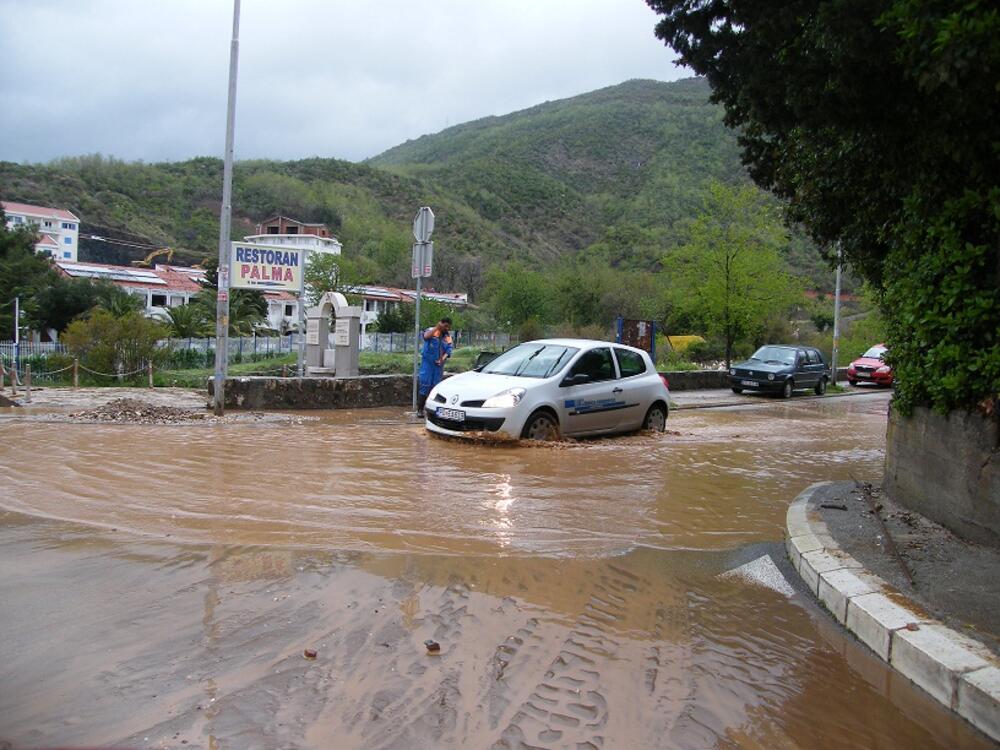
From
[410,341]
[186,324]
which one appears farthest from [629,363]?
[186,324]

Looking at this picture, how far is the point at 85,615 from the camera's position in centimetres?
389

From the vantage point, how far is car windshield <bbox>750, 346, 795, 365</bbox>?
22509 millimetres

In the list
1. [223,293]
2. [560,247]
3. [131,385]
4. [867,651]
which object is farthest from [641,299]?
[560,247]

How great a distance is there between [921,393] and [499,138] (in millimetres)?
114440

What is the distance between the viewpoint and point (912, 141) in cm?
592

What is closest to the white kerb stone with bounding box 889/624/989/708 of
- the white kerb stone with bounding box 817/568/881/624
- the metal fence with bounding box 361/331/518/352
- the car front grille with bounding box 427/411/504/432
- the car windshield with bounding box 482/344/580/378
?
the white kerb stone with bounding box 817/568/881/624

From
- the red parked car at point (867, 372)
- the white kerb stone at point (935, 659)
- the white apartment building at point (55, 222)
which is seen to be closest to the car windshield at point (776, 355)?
the red parked car at point (867, 372)

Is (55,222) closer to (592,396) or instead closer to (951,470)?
(592,396)

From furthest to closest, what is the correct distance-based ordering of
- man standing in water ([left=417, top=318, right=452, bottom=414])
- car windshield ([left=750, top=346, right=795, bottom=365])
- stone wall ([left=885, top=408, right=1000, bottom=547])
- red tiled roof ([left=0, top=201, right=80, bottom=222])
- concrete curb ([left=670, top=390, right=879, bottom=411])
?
red tiled roof ([left=0, top=201, right=80, bottom=222]) < car windshield ([left=750, top=346, right=795, bottom=365]) < concrete curb ([left=670, top=390, right=879, bottom=411]) < man standing in water ([left=417, top=318, right=452, bottom=414]) < stone wall ([left=885, top=408, right=1000, bottom=547])

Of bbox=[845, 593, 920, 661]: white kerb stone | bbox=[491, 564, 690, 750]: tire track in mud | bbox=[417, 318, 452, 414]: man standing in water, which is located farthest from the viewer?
bbox=[417, 318, 452, 414]: man standing in water

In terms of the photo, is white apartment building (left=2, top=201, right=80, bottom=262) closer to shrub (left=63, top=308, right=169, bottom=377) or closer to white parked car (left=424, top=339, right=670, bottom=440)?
shrub (left=63, top=308, right=169, bottom=377)

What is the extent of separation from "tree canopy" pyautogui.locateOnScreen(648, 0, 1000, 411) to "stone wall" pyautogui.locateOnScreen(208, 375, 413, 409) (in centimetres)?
912

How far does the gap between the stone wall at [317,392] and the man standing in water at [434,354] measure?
2311mm

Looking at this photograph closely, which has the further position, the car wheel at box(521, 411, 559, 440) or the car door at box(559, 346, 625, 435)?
the car door at box(559, 346, 625, 435)
